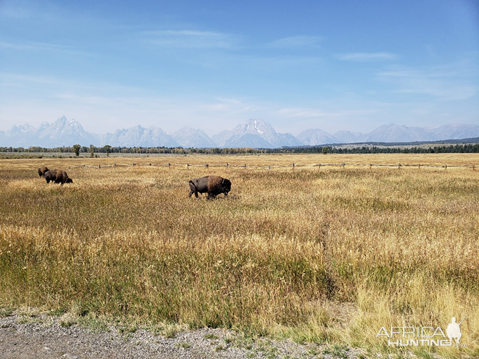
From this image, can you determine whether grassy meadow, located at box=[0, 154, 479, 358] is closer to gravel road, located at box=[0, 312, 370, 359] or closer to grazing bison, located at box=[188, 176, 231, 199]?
gravel road, located at box=[0, 312, 370, 359]

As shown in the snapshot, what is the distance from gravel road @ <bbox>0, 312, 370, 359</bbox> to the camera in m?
3.95

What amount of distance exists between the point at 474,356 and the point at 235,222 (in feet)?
25.5

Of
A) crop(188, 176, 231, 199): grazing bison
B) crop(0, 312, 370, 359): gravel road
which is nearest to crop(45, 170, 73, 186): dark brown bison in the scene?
crop(188, 176, 231, 199): grazing bison

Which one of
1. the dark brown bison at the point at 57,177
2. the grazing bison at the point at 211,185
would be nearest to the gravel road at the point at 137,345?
the grazing bison at the point at 211,185

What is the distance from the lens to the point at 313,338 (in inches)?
166

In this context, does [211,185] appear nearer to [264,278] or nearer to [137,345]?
[264,278]

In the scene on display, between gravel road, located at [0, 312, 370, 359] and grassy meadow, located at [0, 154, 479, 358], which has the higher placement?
grassy meadow, located at [0, 154, 479, 358]

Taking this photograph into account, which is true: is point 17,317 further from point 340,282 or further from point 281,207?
point 281,207

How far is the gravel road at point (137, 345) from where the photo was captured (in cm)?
395

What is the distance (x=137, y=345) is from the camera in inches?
165

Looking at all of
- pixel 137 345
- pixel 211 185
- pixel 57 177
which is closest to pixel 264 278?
pixel 137 345

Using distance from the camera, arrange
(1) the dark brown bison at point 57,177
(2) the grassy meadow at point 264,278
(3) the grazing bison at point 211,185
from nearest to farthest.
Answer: (2) the grassy meadow at point 264,278 → (3) the grazing bison at point 211,185 → (1) the dark brown bison at point 57,177

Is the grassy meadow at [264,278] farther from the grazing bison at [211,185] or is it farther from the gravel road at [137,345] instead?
the grazing bison at [211,185]

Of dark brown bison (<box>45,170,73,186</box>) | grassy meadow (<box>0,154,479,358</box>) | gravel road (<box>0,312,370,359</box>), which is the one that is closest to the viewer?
gravel road (<box>0,312,370,359</box>)
